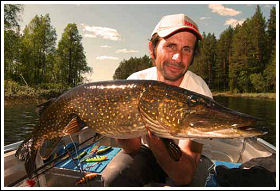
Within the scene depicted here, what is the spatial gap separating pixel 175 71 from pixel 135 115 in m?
0.90

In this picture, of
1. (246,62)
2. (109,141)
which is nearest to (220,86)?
(246,62)

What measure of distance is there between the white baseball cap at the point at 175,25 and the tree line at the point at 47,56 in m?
30.6

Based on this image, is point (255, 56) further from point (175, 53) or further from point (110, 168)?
point (110, 168)

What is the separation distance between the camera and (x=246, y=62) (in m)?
40.6

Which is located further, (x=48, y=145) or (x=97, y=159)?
(x=97, y=159)

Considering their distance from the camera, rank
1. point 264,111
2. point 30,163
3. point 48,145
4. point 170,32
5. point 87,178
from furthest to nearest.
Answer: point 264,111 → point 87,178 → point 170,32 → point 48,145 → point 30,163

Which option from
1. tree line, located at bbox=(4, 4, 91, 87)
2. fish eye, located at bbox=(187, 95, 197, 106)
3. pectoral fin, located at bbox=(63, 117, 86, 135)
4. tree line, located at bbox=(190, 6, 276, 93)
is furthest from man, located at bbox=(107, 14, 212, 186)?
tree line, located at bbox=(190, 6, 276, 93)

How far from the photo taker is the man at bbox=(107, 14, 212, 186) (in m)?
1.97

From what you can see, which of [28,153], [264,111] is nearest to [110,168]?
[28,153]

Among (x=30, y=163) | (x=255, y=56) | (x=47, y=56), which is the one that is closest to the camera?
(x=30, y=163)

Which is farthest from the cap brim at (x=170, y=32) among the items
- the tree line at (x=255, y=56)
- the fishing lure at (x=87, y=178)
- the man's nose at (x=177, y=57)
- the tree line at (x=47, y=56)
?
the tree line at (x=255, y=56)

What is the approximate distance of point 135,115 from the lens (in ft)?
5.58

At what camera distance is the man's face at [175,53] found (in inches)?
87.1

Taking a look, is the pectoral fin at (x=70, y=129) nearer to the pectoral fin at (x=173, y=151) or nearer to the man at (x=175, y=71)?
the man at (x=175, y=71)
